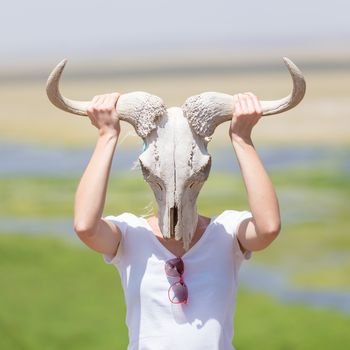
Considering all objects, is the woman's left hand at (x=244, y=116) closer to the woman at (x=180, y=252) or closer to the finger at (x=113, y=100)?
the woman at (x=180, y=252)

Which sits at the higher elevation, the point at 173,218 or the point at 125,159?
the point at 125,159

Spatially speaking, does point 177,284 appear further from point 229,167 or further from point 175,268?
point 229,167

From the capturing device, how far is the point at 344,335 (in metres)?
7.73

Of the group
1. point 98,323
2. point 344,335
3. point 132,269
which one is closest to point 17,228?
point 98,323

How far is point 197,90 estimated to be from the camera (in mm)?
31969

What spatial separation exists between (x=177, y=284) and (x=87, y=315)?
5.35 meters

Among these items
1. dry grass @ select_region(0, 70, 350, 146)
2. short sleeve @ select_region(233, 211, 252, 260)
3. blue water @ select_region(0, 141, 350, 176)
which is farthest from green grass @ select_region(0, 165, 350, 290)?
short sleeve @ select_region(233, 211, 252, 260)

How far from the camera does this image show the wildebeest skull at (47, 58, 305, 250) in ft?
9.26

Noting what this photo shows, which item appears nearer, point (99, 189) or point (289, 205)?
point (99, 189)

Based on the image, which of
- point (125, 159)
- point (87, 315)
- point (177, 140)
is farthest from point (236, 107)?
point (125, 159)

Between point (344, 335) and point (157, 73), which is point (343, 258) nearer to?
point (344, 335)

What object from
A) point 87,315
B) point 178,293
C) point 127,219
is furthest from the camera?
point 87,315

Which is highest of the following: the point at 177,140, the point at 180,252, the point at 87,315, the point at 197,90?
Answer: the point at 197,90

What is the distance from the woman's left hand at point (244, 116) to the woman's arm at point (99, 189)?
1.04 ft
